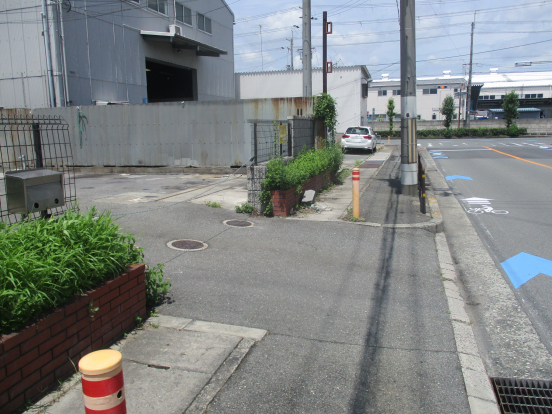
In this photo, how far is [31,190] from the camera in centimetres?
463

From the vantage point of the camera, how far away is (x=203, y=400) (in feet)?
11.1

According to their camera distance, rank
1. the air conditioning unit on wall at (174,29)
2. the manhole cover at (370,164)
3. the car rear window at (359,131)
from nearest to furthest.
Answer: the manhole cover at (370,164) < the air conditioning unit on wall at (174,29) < the car rear window at (359,131)

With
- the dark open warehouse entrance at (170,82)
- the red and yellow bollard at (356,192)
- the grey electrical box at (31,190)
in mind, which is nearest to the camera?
the grey electrical box at (31,190)

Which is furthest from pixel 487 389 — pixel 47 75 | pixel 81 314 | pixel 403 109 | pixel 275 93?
pixel 275 93

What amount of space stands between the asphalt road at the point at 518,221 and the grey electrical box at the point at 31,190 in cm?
526

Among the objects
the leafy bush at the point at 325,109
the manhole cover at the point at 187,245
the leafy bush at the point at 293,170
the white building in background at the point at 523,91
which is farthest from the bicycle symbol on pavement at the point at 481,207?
the white building in background at the point at 523,91

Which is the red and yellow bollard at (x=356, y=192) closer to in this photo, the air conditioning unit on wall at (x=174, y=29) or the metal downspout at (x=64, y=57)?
the metal downspout at (x=64, y=57)

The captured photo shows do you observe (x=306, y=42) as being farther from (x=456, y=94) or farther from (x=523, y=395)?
(x=456, y=94)

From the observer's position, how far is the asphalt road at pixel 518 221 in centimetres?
589

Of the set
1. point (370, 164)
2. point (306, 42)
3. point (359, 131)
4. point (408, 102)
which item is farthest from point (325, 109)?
point (359, 131)

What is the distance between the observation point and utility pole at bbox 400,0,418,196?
12102 millimetres

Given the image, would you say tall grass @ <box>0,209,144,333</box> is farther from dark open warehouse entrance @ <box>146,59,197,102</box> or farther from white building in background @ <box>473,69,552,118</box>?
white building in background @ <box>473,69,552,118</box>

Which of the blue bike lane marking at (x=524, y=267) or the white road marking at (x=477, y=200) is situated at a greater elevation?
the white road marking at (x=477, y=200)

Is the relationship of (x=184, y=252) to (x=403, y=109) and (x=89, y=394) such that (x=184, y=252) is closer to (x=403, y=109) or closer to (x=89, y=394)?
(x=89, y=394)
